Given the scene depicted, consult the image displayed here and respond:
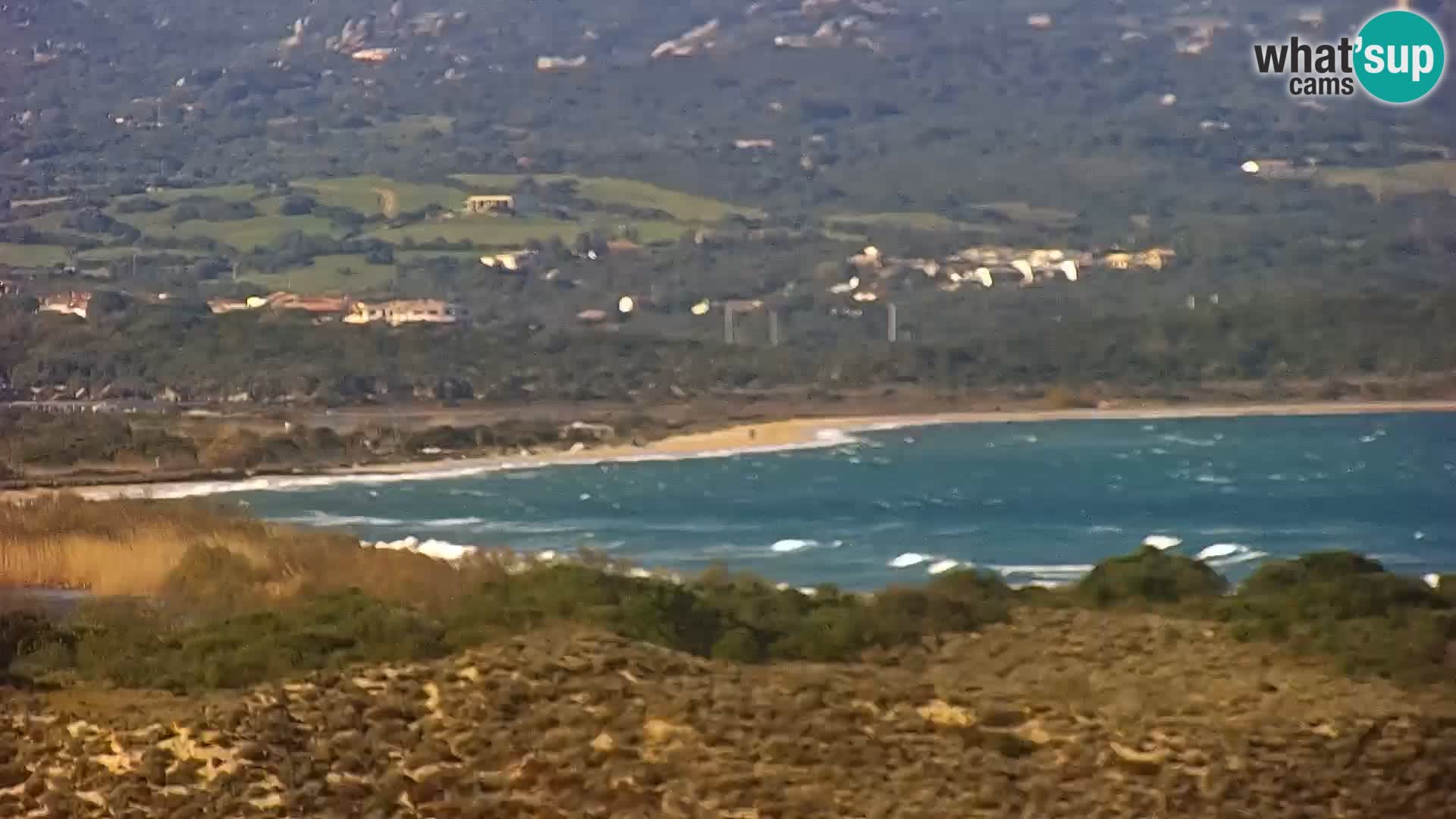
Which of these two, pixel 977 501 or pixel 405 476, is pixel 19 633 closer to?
pixel 977 501

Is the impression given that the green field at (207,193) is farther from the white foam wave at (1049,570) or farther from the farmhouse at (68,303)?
the white foam wave at (1049,570)

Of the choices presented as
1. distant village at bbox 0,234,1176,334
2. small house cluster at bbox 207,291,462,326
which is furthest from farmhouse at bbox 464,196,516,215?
small house cluster at bbox 207,291,462,326

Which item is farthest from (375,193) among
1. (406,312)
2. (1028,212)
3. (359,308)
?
(1028,212)

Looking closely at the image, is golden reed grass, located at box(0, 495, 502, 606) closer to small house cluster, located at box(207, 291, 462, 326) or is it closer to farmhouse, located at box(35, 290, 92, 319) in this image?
farmhouse, located at box(35, 290, 92, 319)

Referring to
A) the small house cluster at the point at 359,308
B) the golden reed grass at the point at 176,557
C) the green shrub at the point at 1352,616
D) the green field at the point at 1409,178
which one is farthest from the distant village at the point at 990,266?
the green shrub at the point at 1352,616

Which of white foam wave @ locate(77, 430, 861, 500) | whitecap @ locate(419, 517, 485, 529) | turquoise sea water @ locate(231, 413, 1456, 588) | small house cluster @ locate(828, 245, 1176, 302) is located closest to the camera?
turquoise sea water @ locate(231, 413, 1456, 588)
